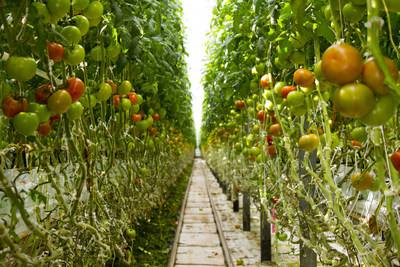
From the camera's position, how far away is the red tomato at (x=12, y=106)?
816 millimetres

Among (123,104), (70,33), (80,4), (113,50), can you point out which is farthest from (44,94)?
(123,104)

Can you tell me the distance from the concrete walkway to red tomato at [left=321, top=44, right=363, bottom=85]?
10.4 ft

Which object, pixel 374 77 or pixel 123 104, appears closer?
pixel 374 77

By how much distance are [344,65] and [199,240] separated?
396 centimetres

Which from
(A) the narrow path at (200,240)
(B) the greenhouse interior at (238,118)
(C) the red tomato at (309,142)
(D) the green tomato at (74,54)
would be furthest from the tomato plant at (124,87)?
(A) the narrow path at (200,240)

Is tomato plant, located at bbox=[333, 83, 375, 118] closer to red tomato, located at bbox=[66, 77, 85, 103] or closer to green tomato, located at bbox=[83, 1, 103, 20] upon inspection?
red tomato, located at bbox=[66, 77, 85, 103]

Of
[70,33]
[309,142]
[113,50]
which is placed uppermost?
[113,50]

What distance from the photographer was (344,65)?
0.55m

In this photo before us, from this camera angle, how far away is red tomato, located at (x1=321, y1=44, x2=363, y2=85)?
1.79ft

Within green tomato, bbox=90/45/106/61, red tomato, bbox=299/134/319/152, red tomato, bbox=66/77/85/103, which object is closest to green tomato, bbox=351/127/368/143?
red tomato, bbox=299/134/319/152

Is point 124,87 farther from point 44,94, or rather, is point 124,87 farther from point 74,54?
point 44,94

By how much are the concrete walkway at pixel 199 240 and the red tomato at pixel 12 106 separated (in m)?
2.90

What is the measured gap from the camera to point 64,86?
0.92 m

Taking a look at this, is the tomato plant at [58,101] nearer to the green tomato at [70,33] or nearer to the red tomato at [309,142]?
the green tomato at [70,33]
